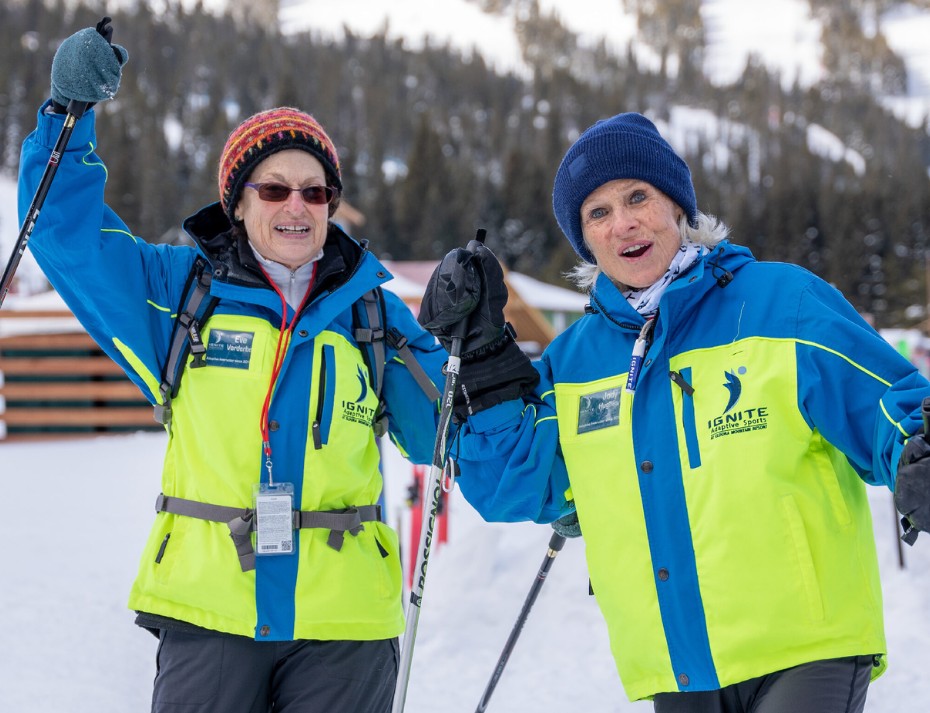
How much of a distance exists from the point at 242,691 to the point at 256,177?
4.39ft

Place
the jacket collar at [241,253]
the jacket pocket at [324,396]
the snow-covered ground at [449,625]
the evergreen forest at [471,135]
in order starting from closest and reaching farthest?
the jacket pocket at [324,396]
the jacket collar at [241,253]
the snow-covered ground at [449,625]
the evergreen forest at [471,135]

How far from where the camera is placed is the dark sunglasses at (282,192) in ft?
7.87

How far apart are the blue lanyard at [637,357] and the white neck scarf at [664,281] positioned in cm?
8

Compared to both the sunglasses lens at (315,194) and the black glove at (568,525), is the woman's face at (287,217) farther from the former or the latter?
the black glove at (568,525)

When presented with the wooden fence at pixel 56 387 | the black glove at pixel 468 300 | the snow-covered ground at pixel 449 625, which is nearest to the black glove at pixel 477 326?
the black glove at pixel 468 300

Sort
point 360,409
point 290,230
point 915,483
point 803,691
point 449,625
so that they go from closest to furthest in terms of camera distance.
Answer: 1. point 915,483
2. point 803,691
3. point 360,409
4. point 290,230
5. point 449,625

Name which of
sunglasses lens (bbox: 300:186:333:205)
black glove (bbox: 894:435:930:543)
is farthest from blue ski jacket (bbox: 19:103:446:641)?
black glove (bbox: 894:435:930:543)

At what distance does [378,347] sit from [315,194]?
471mm

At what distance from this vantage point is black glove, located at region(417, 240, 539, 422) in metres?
2.17

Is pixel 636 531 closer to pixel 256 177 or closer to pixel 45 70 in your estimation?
pixel 256 177

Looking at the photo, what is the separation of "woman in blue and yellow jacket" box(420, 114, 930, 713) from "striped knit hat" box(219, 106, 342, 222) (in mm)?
604

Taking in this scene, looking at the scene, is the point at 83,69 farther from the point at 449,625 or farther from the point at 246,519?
the point at 449,625

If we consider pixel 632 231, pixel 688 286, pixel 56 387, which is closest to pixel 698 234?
pixel 632 231

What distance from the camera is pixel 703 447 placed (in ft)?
6.19
